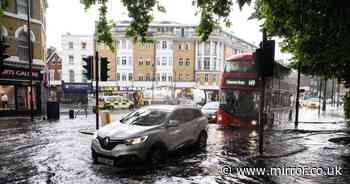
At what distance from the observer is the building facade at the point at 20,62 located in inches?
807

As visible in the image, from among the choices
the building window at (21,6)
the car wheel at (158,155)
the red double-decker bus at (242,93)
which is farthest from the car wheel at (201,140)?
the building window at (21,6)

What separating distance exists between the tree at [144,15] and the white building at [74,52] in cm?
4656

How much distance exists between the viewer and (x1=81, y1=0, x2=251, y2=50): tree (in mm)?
8847

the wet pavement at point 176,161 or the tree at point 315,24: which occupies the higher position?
the tree at point 315,24

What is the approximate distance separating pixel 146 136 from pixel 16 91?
1803cm

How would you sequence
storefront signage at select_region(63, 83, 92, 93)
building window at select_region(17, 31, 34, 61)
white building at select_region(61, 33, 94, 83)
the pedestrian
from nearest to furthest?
the pedestrian → building window at select_region(17, 31, 34, 61) → storefront signage at select_region(63, 83, 92, 93) → white building at select_region(61, 33, 94, 83)

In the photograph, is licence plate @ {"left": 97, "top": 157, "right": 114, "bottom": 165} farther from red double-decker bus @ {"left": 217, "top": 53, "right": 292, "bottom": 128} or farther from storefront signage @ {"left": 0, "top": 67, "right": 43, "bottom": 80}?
storefront signage @ {"left": 0, "top": 67, "right": 43, "bottom": 80}

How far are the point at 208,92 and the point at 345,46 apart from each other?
1885 inches

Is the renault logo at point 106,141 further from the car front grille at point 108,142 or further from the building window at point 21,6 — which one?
the building window at point 21,6

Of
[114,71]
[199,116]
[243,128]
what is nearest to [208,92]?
[114,71]

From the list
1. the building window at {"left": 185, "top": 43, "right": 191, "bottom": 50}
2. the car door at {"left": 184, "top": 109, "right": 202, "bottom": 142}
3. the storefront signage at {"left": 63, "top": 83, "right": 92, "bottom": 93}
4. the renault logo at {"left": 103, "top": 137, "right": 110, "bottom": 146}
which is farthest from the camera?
the building window at {"left": 185, "top": 43, "right": 191, "bottom": 50}

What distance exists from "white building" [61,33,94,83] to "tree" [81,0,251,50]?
46.6 meters

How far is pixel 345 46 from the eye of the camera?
8.91 meters

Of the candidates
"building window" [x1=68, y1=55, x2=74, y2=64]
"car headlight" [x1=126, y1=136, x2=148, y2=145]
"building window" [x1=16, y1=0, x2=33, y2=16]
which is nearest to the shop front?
"building window" [x1=16, y1=0, x2=33, y2=16]
